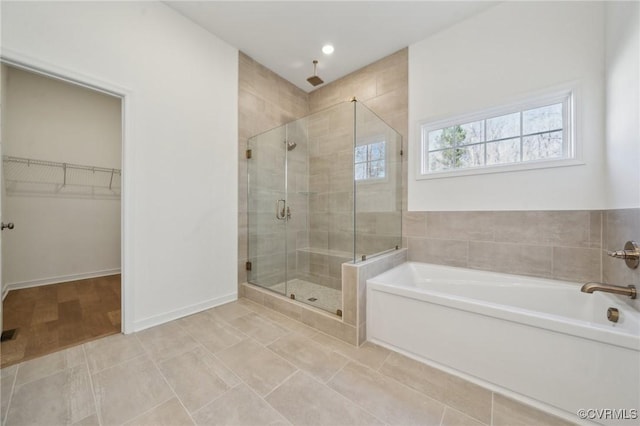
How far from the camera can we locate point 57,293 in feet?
8.88

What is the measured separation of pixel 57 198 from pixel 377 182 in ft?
13.9

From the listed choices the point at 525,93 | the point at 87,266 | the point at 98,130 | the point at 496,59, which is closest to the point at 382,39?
the point at 496,59

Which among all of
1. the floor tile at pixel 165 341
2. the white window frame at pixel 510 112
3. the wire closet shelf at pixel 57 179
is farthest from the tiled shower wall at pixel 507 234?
the wire closet shelf at pixel 57 179

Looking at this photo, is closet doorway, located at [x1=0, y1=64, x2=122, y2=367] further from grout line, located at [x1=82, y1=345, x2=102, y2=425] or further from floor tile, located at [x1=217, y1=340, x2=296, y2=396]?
floor tile, located at [x1=217, y1=340, x2=296, y2=396]

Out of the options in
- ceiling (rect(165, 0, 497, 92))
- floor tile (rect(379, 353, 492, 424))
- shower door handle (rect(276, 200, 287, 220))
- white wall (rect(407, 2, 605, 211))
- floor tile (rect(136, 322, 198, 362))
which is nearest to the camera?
floor tile (rect(379, 353, 492, 424))

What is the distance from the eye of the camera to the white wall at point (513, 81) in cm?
175

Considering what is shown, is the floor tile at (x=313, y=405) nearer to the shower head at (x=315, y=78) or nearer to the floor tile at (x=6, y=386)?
the floor tile at (x=6, y=386)

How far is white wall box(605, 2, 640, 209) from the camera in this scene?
1.30 metres

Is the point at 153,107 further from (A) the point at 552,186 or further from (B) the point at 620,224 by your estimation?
(B) the point at 620,224

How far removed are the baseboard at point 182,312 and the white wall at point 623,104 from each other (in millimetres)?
3252

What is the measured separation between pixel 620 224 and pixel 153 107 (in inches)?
142

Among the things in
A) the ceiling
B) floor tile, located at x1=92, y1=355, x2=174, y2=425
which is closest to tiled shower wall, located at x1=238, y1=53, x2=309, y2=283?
the ceiling

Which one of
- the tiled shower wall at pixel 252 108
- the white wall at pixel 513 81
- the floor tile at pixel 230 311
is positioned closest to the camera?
the white wall at pixel 513 81

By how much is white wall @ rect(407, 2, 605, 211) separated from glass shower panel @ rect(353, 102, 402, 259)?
18cm
